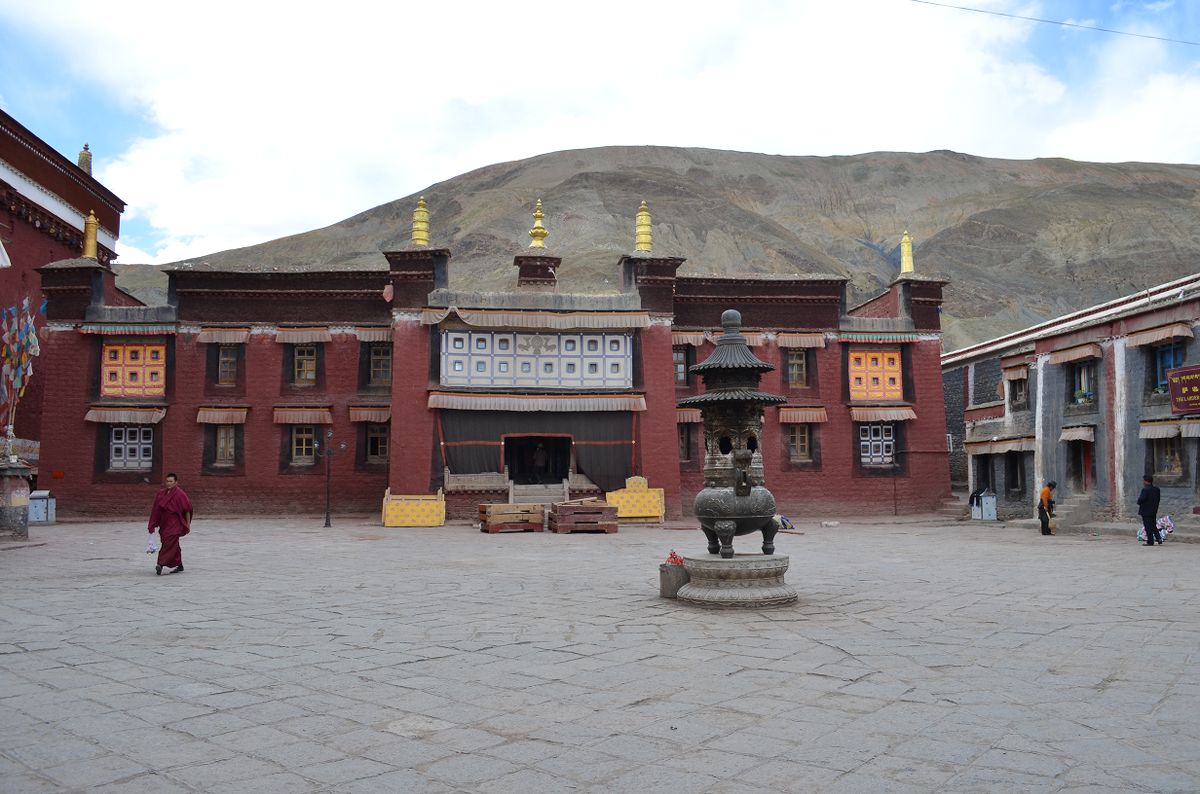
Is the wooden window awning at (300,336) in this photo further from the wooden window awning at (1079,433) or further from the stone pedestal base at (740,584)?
the wooden window awning at (1079,433)

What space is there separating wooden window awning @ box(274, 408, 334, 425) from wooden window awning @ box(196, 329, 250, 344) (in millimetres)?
2667

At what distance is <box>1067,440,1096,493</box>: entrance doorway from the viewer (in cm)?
2255

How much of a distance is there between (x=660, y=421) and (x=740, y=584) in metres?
17.4

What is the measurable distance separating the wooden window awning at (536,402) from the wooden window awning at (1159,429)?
13.2 m

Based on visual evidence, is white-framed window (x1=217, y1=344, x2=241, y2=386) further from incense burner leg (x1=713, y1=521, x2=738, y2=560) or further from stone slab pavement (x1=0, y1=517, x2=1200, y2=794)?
incense burner leg (x1=713, y1=521, x2=738, y2=560)

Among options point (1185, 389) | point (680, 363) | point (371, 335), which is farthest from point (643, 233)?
point (1185, 389)

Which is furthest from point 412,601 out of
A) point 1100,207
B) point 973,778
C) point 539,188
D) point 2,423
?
point 1100,207

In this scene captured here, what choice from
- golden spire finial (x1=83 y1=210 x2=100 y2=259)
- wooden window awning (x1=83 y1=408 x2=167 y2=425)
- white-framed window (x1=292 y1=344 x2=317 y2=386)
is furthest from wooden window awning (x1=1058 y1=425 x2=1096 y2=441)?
golden spire finial (x1=83 y1=210 x2=100 y2=259)

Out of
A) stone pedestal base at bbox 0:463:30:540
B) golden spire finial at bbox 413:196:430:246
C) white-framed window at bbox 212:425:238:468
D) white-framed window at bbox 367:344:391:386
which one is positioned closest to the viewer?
stone pedestal base at bbox 0:463:30:540

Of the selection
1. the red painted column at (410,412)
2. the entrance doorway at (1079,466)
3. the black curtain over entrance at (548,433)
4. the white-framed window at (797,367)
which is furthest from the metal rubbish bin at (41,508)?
the entrance doorway at (1079,466)

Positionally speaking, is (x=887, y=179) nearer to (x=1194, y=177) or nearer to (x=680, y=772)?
(x=1194, y=177)

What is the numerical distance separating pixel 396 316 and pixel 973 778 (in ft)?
78.4

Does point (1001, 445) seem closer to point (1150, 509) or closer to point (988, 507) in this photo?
point (988, 507)

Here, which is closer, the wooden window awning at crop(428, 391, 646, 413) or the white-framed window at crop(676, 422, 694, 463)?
the wooden window awning at crop(428, 391, 646, 413)
